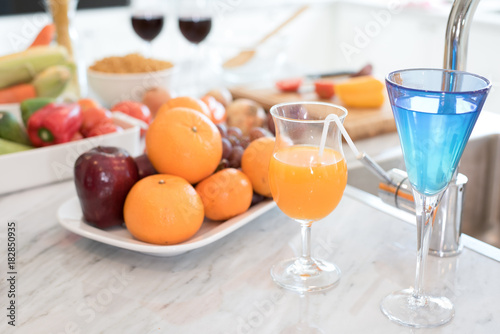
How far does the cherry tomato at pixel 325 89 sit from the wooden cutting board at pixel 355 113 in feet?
0.06

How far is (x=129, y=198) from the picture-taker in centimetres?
90

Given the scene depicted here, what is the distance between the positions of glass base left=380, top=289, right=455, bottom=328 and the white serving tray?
2.35ft

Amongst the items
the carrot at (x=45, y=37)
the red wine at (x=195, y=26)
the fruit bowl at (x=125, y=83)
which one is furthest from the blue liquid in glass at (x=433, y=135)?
the carrot at (x=45, y=37)

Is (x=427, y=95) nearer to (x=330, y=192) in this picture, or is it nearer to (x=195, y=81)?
(x=330, y=192)

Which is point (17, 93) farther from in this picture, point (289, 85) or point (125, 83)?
point (289, 85)

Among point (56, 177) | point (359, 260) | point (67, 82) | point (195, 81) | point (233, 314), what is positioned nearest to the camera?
point (233, 314)

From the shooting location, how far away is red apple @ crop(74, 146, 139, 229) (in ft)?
3.04

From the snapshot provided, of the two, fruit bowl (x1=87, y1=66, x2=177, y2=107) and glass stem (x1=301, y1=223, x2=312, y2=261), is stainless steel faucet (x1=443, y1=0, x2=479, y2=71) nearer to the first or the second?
glass stem (x1=301, y1=223, x2=312, y2=261)

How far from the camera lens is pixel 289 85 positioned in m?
1.71

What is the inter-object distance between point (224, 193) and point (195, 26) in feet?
3.10

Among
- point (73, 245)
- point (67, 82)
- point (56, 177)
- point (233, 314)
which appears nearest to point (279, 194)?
point (233, 314)

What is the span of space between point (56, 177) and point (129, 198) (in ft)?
1.28

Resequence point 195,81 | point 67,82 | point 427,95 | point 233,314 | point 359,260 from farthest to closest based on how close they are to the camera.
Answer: point 195,81, point 67,82, point 359,260, point 233,314, point 427,95

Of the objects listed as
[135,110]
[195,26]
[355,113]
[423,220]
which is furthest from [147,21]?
[423,220]
